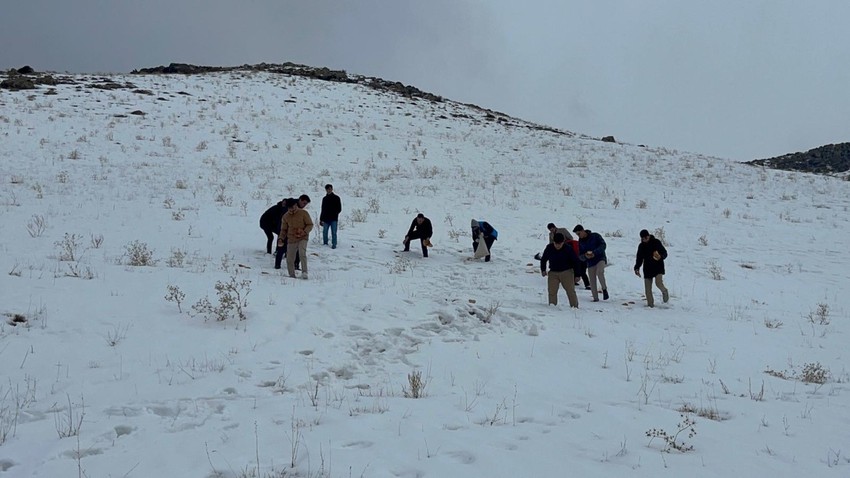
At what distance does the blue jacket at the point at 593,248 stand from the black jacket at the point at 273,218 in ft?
22.7

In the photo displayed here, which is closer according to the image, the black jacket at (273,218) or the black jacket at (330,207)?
the black jacket at (273,218)

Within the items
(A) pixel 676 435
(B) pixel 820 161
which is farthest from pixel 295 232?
(B) pixel 820 161

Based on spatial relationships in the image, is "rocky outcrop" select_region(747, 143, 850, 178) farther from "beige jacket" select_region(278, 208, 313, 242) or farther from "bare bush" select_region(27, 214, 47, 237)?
"bare bush" select_region(27, 214, 47, 237)

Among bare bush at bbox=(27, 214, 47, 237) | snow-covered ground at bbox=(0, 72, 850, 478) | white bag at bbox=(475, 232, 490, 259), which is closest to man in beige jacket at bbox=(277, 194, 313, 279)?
snow-covered ground at bbox=(0, 72, 850, 478)

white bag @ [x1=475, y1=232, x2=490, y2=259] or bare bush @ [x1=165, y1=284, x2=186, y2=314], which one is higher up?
white bag @ [x1=475, y1=232, x2=490, y2=259]

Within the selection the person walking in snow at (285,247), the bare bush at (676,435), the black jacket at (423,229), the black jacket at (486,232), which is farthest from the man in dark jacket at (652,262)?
the person walking in snow at (285,247)

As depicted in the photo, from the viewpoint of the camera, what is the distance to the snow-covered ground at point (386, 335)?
13.8 feet

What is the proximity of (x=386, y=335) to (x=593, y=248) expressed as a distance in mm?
5909

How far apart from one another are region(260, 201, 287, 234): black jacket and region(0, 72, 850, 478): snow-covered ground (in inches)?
33.6

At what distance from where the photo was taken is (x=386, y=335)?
7758mm

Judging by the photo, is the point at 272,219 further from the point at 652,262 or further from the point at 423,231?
the point at 652,262

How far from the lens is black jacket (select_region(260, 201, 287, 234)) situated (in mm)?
11742

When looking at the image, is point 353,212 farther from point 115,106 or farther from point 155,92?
point 155,92

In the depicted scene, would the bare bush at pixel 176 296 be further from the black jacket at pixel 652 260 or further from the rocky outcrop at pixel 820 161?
the rocky outcrop at pixel 820 161
